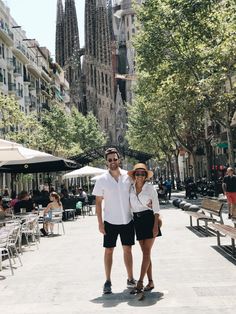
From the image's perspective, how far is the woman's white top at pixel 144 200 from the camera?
6781 millimetres

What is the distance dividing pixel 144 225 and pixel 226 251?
377 centimetres

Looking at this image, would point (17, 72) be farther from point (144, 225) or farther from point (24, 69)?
point (144, 225)

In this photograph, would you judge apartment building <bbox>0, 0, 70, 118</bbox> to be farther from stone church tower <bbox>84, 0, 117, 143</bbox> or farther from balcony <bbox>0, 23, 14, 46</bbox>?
stone church tower <bbox>84, 0, 117, 143</bbox>

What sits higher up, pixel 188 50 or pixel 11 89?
pixel 11 89

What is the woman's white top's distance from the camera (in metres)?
6.78

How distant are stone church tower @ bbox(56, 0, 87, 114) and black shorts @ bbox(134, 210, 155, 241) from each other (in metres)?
125

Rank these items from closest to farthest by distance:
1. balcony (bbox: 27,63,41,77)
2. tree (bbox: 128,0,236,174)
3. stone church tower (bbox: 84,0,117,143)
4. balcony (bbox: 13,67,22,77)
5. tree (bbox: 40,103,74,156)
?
tree (bbox: 128,0,236,174) < balcony (bbox: 13,67,22,77) < tree (bbox: 40,103,74,156) < balcony (bbox: 27,63,41,77) < stone church tower (bbox: 84,0,117,143)

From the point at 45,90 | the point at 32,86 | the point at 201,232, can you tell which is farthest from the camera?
the point at 45,90

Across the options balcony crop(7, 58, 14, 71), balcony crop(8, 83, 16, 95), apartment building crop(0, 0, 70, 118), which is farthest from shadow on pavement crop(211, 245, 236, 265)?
balcony crop(7, 58, 14, 71)

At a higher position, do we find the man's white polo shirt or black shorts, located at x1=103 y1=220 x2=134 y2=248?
the man's white polo shirt

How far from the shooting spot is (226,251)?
10.0 metres

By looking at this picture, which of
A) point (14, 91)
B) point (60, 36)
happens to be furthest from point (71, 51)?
point (14, 91)

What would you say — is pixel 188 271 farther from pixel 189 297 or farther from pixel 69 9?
pixel 69 9

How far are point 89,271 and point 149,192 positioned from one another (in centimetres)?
249
